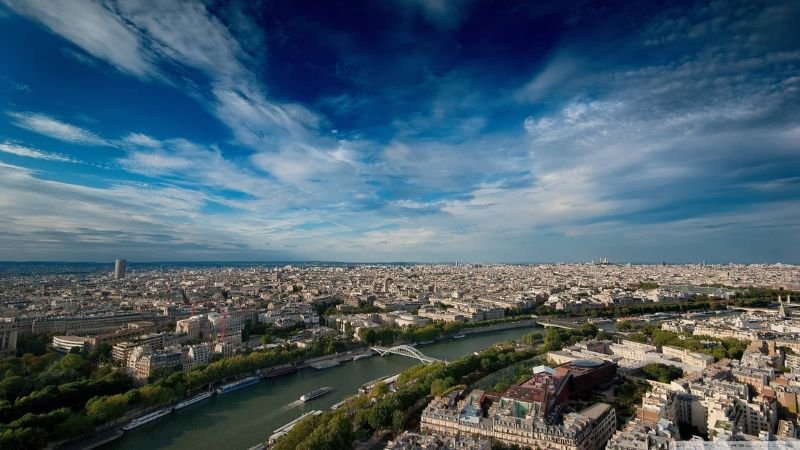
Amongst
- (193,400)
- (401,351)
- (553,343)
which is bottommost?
(193,400)

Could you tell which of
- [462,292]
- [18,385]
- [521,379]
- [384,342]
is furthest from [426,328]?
[462,292]

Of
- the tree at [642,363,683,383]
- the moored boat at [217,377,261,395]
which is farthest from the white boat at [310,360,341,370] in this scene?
the tree at [642,363,683,383]

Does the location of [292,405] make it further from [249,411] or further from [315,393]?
[249,411]

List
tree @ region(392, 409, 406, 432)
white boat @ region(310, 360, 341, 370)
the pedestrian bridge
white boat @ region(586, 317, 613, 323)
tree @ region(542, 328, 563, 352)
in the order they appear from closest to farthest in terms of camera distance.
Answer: tree @ region(392, 409, 406, 432) → white boat @ region(310, 360, 341, 370) → tree @ region(542, 328, 563, 352) → the pedestrian bridge → white boat @ region(586, 317, 613, 323)

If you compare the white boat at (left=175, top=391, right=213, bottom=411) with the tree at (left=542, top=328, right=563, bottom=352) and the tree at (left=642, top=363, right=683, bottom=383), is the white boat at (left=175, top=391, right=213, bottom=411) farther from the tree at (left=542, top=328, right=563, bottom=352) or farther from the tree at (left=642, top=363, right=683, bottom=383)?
the tree at (left=642, top=363, right=683, bottom=383)

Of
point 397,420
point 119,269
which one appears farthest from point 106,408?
point 119,269

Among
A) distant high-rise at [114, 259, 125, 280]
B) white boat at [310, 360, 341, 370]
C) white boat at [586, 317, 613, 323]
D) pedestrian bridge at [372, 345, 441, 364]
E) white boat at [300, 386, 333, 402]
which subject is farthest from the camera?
distant high-rise at [114, 259, 125, 280]
